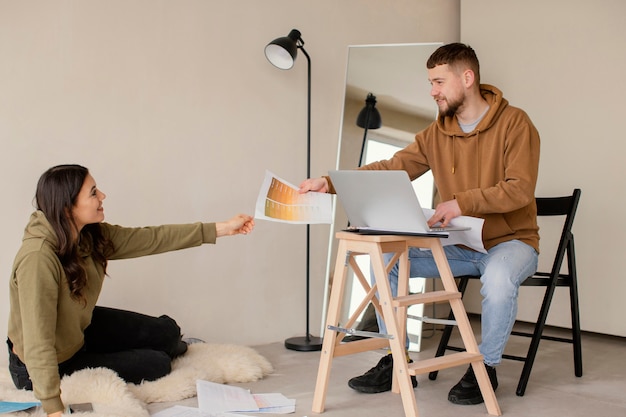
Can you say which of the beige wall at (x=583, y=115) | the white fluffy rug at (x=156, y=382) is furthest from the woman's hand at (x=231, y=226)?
the beige wall at (x=583, y=115)

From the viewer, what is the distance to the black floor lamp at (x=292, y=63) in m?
2.94

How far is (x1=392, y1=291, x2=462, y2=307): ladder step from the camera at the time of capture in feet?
6.50

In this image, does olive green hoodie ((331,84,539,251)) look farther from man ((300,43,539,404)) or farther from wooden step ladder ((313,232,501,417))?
wooden step ladder ((313,232,501,417))

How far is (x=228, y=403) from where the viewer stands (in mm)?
2162

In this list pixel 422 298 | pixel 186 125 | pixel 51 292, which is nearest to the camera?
pixel 51 292

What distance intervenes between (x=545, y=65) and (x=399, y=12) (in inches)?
33.3

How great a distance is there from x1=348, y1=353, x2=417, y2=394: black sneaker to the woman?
69cm

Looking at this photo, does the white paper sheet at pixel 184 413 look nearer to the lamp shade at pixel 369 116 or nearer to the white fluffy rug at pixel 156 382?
the white fluffy rug at pixel 156 382

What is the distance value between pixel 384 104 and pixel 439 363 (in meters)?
1.70

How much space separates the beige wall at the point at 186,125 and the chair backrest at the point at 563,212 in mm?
1149

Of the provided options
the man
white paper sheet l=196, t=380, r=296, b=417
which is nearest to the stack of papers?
white paper sheet l=196, t=380, r=296, b=417

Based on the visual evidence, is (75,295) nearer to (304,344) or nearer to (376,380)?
(376,380)

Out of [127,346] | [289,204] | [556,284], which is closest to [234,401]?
[127,346]

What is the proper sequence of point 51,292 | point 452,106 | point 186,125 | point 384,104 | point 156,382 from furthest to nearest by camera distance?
point 384,104, point 186,125, point 452,106, point 156,382, point 51,292
